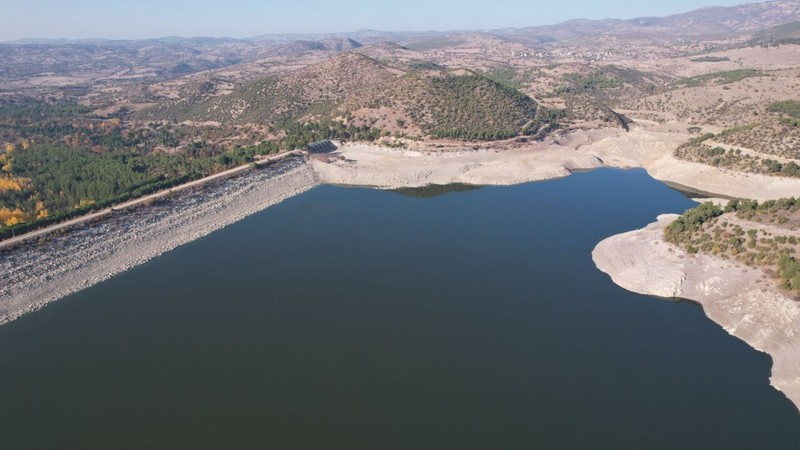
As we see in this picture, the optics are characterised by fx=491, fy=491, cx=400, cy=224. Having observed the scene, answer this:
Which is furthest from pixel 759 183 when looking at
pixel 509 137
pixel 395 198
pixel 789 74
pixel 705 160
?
pixel 789 74

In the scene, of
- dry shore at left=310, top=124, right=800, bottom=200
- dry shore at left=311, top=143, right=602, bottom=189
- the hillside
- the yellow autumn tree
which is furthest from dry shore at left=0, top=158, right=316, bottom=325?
the hillside

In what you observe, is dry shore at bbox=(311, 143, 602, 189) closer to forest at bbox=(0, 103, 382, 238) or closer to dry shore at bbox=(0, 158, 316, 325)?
forest at bbox=(0, 103, 382, 238)

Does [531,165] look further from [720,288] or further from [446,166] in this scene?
[720,288]

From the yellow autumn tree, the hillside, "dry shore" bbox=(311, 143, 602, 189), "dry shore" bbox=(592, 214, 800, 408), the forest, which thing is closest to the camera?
"dry shore" bbox=(592, 214, 800, 408)

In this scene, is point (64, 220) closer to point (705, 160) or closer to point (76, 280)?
point (76, 280)

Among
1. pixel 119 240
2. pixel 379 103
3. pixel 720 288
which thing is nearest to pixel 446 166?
pixel 379 103
